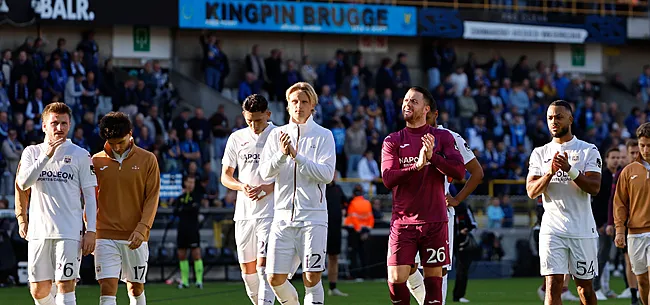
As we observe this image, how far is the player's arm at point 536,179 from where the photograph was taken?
1192cm

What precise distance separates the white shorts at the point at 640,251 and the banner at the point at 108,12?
20.5m

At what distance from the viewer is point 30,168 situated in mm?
11008

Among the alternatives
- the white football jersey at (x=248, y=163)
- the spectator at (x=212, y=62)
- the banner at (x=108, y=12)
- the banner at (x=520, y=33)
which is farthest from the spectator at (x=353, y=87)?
A: the white football jersey at (x=248, y=163)

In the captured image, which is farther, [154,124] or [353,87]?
[353,87]

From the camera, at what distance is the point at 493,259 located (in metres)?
27.0

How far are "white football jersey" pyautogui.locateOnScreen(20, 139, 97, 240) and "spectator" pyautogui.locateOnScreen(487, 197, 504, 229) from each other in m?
18.5

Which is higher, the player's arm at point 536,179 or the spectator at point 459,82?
the spectator at point 459,82

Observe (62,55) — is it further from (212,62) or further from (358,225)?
(358,225)

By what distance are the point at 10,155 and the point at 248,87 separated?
27.4 feet

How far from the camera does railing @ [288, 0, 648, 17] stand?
37.4 meters

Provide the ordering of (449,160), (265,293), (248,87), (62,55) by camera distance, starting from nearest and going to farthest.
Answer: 1. (449,160)
2. (265,293)
3. (62,55)
4. (248,87)

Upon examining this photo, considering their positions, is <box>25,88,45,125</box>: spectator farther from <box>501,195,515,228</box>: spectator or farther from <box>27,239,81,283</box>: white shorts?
<box>27,239,81,283</box>: white shorts

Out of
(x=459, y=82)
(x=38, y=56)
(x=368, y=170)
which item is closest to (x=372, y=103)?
(x=368, y=170)

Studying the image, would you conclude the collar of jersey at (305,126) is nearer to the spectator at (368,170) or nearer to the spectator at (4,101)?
the spectator at (4,101)
